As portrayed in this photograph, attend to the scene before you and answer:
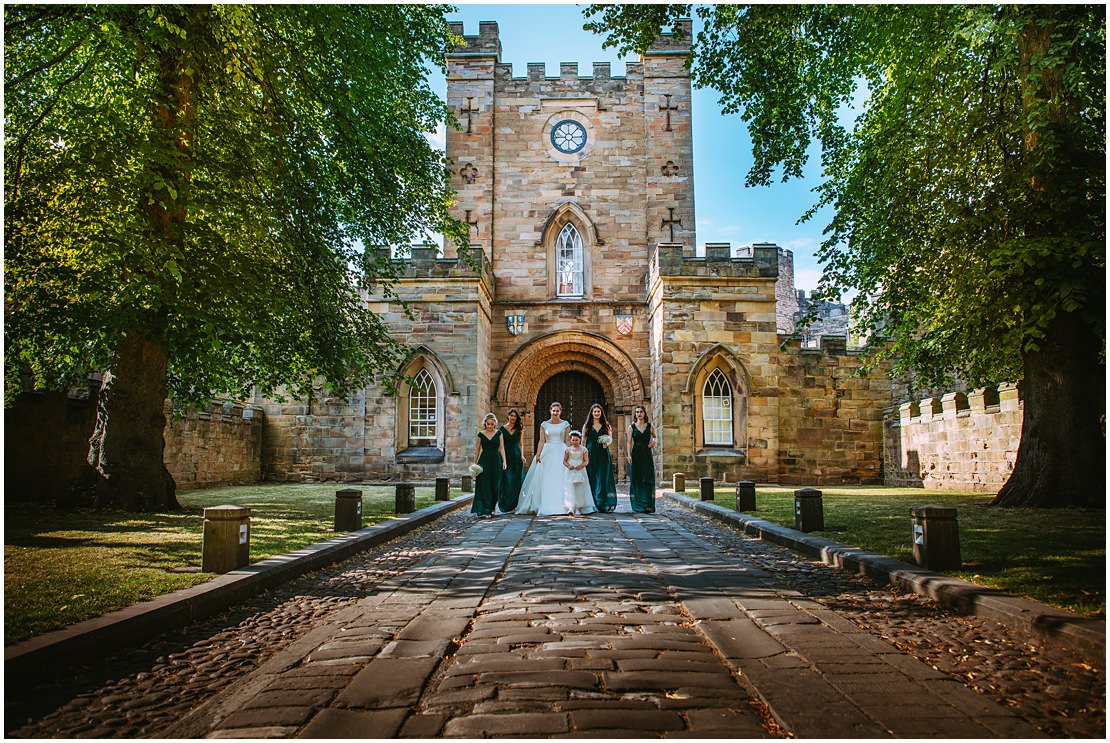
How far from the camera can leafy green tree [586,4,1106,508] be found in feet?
28.4

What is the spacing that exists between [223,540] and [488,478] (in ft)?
21.6

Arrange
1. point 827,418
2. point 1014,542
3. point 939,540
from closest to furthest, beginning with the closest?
point 939,540 → point 1014,542 → point 827,418

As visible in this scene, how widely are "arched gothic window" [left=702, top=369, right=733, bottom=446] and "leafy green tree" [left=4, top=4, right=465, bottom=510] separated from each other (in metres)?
10.8

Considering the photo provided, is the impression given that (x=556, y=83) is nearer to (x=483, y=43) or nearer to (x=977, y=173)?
(x=483, y=43)

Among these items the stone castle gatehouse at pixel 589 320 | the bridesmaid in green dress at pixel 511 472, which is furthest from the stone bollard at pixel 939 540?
the stone castle gatehouse at pixel 589 320

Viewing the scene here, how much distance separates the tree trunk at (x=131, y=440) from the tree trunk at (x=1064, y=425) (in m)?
12.8

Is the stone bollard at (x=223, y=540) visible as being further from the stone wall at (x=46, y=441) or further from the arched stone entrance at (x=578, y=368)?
the arched stone entrance at (x=578, y=368)

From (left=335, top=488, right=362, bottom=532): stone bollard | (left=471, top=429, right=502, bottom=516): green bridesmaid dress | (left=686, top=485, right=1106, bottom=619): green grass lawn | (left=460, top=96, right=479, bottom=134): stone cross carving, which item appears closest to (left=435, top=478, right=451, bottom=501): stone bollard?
(left=471, top=429, right=502, bottom=516): green bridesmaid dress

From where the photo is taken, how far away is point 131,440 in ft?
33.1

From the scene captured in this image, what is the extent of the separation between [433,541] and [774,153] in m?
8.93

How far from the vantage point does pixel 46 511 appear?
393 inches

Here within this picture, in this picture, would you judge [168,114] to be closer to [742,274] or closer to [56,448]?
[56,448]

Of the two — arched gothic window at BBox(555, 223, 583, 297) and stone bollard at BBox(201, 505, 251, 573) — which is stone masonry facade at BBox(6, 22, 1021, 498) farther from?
stone bollard at BBox(201, 505, 251, 573)

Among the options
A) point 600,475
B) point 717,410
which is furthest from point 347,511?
point 717,410
